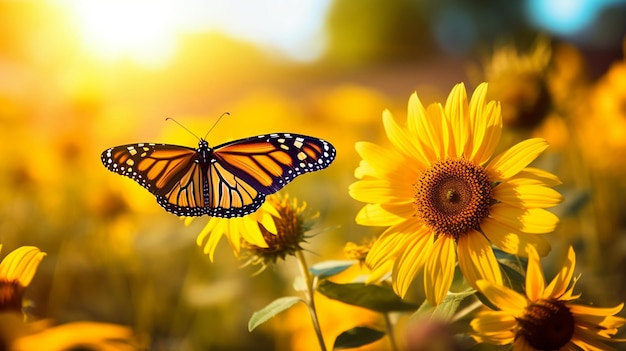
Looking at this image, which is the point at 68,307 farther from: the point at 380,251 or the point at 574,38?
the point at 574,38

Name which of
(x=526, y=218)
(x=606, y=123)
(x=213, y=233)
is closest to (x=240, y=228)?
(x=213, y=233)

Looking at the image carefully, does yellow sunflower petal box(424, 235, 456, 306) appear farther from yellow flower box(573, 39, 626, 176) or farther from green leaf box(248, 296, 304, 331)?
yellow flower box(573, 39, 626, 176)

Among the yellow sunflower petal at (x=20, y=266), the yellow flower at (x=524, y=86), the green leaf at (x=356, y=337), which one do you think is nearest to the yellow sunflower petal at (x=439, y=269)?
the green leaf at (x=356, y=337)

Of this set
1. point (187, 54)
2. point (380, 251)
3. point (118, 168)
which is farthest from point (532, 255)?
point (187, 54)

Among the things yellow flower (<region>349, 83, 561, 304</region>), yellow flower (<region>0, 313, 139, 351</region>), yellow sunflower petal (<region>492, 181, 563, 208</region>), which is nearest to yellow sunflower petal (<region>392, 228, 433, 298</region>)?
yellow flower (<region>349, 83, 561, 304</region>)

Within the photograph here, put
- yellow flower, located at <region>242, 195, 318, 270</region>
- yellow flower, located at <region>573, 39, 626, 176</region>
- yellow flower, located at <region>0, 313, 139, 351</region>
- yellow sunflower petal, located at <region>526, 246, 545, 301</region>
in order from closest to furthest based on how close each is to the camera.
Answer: yellow flower, located at <region>0, 313, 139, 351</region>, yellow sunflower petal, located at <region>526, 246, 545, 301</region>, yellow flower, located at <region>242, 195, 318, 270</region>, yellow flower, located at <region>573, 39, 626, 176</region>

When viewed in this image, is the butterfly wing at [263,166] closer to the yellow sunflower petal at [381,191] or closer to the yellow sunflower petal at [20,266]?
the yellow sunflower petal at [381,191]
